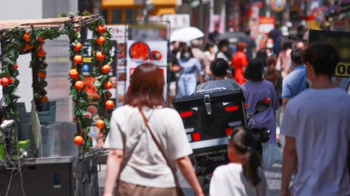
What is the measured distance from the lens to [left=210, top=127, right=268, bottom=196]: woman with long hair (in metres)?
6.25

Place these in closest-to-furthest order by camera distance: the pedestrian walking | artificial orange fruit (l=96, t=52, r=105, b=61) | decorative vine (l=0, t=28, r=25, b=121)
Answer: decorative vine (l=0, t=28, r=25, b=121)
artificial orange fruit (l=96, t=52, r=105, b=61)
the pedestrian walking

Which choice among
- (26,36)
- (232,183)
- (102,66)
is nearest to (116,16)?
(102,66)

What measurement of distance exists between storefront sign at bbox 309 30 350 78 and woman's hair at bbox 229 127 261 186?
8.09 ft

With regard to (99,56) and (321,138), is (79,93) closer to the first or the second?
(99,56)

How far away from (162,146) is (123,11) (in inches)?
1498

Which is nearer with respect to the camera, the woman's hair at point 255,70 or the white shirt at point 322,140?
the white shirt at point 322,140

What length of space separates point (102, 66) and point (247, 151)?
3.89 m

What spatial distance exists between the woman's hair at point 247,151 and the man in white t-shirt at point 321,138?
0.39 meters

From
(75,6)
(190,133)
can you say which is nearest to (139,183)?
(190,133)

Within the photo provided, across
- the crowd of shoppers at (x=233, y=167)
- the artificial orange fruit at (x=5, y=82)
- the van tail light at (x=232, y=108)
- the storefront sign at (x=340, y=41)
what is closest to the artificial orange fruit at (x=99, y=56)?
the artificial orange fruit at (x=5, y=82)

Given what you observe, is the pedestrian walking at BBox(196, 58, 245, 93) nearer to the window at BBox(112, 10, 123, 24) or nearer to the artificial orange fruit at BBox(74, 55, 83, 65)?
the artificial orange fruit at BBox(74, 55, 83, 65)

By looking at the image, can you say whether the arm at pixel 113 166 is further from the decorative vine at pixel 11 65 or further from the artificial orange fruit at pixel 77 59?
the artificial orange fruit at pixel 77 59

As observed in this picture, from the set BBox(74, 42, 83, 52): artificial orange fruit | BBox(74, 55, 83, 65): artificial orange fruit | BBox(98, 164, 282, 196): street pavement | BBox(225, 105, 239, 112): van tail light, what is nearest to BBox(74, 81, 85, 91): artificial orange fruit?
BBox(74, 55, 83, 65): artificial orange fruit

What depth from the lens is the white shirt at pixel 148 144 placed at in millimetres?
5949
